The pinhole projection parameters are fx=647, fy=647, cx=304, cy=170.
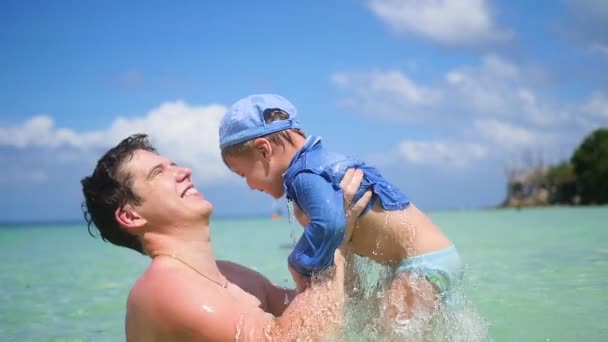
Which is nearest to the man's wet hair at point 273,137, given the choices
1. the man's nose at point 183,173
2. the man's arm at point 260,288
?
the man's nose at point 183,173

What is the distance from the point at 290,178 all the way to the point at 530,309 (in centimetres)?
Result: 335

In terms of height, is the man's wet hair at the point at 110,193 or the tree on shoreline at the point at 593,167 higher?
the tree on shoreline at the point at 593,167

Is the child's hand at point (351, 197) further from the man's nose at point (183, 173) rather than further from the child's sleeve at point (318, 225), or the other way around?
the man's nose at point (183, 173)

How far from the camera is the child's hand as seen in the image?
128 inches

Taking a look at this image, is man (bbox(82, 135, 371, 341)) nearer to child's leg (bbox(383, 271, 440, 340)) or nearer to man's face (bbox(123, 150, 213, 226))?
man's face (bbox(123, 150, 213, 226))

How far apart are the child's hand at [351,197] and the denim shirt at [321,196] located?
31 millimetres

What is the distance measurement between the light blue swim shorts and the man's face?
110 centimetres

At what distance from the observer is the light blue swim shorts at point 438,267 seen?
3428 millimetres

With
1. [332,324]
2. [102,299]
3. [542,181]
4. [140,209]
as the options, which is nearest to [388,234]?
[332,324]

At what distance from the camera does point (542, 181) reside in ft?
235

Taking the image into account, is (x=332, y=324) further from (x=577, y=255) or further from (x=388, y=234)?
(x=577, y=255)

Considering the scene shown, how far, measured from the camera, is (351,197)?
3270 mm

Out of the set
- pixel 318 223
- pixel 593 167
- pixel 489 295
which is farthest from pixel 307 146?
pixel 593 167

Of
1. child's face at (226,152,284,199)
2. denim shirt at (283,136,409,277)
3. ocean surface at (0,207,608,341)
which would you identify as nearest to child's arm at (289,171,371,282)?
denim shirt at (283,136,409,277)
